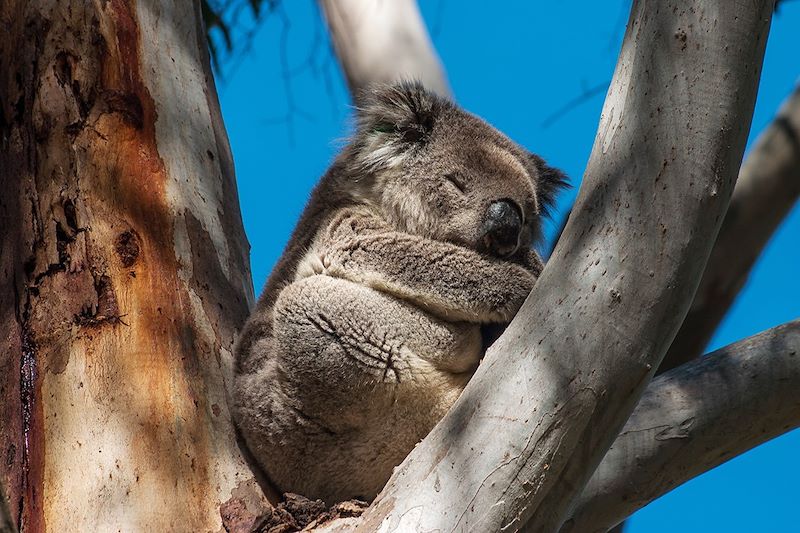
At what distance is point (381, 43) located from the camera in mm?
5863

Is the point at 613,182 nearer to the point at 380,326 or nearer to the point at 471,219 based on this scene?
the point at 380,326

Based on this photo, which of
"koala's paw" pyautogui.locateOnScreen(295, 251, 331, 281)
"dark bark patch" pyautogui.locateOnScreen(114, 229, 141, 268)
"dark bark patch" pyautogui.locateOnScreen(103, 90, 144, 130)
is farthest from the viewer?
"dark bark patch" pyautogui.locateOnScreen(103, 90, 144, 130)

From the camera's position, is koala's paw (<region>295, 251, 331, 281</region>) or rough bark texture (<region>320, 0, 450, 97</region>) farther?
rough bark texture (<region>320, 0, 450, 97</region>)

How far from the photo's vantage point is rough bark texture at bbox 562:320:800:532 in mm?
2600

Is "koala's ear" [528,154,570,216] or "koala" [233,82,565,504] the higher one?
"koala's ear" [528,154,570,216]

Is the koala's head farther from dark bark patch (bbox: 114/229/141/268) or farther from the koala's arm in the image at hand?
dark bark patch (bbox: 114/229/141/268)

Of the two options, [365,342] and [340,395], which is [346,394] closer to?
[340,395]

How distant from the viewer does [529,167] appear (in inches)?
157

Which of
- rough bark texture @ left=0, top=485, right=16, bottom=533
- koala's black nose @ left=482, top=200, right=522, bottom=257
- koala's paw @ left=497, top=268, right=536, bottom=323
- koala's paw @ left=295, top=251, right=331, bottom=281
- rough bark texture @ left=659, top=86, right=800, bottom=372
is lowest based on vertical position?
rough bark texture @ left=0, top=485, right=16, bottom=533

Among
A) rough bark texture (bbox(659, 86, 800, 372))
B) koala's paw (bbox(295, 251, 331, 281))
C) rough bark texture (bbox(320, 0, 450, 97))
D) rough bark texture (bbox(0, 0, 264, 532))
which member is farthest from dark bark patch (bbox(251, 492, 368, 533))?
rough bark texture (bbox(320, 0, 450, 97))

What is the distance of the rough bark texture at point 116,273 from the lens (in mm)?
2840

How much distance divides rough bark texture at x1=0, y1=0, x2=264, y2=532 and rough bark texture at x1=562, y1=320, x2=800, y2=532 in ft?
3.27

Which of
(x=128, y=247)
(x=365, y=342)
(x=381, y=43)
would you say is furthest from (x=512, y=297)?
(x=381, y=43)

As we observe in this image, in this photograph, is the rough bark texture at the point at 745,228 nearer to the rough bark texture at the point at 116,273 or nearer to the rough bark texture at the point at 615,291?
the rough bark texture at the point at 116,273
